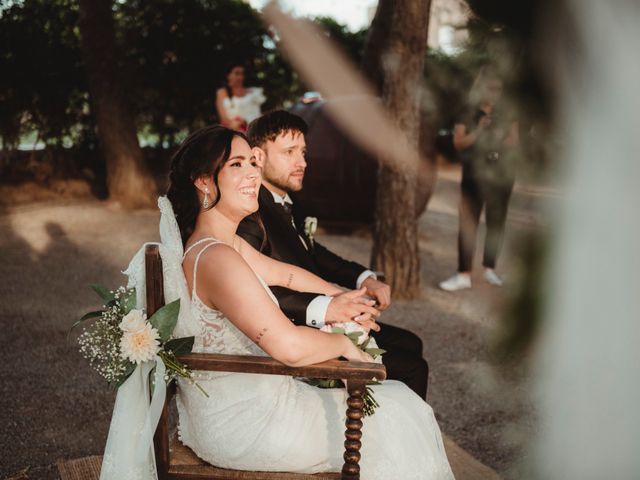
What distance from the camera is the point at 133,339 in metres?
1.71

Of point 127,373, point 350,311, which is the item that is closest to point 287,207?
point 350,311

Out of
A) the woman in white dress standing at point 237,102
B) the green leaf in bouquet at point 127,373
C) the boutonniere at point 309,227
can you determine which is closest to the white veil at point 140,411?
the green leaf in bouquet at point 127,373

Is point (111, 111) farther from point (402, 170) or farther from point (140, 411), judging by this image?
point (140, 411)

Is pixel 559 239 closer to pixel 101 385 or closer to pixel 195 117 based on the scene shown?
pixel 101 385

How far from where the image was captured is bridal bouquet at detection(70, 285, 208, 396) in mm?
1718

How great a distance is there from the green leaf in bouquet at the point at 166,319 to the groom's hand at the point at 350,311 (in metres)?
0.56

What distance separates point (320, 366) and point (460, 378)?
2.43 m

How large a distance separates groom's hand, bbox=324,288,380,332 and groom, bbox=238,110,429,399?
1.70 feet

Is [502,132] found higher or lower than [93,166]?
higher

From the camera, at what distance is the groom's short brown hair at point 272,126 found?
296 centimetres

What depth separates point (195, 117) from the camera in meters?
10.1

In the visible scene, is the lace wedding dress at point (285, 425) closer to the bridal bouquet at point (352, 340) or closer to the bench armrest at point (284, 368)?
the bridal bouquet at point (352, 340)

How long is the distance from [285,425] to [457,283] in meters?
4.16

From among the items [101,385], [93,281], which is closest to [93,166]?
[93,281]
